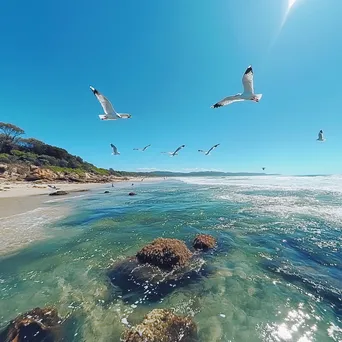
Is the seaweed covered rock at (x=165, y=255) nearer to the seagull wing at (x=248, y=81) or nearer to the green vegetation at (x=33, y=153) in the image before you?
the seagull wing at (x=248, y=81)

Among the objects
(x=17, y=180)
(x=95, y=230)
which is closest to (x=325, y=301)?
(x=95, y=230)

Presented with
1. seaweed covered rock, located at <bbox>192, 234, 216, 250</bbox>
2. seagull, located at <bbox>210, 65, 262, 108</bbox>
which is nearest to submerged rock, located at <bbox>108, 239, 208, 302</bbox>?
seaweed covered rock, located at <bbox>192, 234, 216, 250</bbox>

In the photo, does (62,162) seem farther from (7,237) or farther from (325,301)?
(325,301)

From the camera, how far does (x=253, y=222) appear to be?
1381 cm

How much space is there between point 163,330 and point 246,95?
767 cm

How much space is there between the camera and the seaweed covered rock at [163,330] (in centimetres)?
430

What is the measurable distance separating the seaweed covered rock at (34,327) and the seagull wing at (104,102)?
6.74m

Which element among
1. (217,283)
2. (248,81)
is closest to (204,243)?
(217,283)

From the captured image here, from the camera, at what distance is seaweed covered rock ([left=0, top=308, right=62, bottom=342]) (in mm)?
4453

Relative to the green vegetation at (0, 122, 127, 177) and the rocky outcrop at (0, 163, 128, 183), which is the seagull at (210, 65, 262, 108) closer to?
the rocky outcrop at (0, 163, 128, 183)

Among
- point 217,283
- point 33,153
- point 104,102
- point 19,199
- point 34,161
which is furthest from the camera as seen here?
point 33,153

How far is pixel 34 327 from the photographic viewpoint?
4699 mm

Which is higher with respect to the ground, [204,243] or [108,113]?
[108,113]

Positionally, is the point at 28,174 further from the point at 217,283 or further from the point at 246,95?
the point at 217,283
